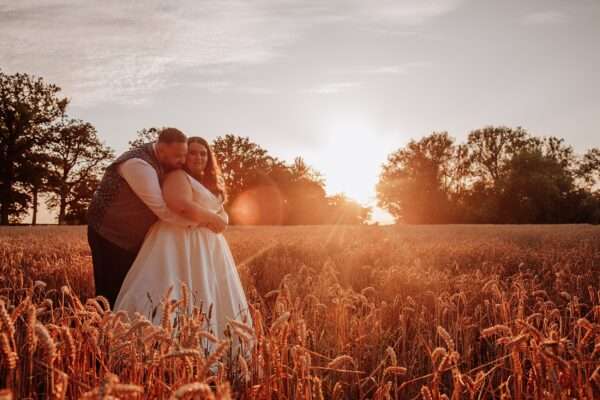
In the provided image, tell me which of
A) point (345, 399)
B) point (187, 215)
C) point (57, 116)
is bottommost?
point (345, 399)

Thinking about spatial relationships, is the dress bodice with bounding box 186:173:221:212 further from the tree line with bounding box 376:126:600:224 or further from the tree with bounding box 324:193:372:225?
the tree with bounding box 324:193:372:225

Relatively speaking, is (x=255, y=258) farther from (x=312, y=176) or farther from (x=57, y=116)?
(x=312, y=176)

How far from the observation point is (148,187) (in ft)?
15.6

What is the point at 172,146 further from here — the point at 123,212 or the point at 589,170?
the point at 589,170

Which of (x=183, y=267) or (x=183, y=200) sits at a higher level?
(x=183, y=200)

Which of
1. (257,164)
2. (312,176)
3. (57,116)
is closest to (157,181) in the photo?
(57,116)

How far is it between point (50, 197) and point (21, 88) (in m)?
14.0

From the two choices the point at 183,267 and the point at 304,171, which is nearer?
the point at 183,267

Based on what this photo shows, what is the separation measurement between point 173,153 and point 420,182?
81538 mm

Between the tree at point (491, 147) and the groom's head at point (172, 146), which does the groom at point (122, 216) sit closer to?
the groom's head at point (172, 146)

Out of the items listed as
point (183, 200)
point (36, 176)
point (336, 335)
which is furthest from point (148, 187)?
→ point (36, 176)

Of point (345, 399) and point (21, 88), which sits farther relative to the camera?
point (21, 88)

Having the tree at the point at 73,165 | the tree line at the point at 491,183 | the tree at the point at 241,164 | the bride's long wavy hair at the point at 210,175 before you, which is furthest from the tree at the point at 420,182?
the bride's long wavy hair at the point at 210,175

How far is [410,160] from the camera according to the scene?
88.9 m
